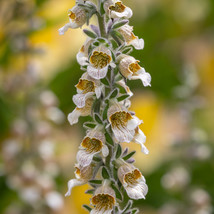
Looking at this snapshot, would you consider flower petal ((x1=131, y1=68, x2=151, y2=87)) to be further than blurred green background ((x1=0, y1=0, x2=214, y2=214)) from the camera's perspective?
No

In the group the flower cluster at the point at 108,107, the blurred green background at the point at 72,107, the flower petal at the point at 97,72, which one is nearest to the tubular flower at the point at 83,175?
the flower cluster at the point at 108,107

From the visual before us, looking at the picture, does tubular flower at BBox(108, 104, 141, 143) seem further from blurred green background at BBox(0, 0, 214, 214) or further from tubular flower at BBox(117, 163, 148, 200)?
blurred green background at BBox(0, 0, 214, 214)

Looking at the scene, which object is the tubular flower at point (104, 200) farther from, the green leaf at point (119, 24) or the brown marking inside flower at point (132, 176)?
the green leaf at point (119, 24)

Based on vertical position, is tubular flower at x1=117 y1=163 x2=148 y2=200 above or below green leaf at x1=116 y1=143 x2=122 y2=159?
below

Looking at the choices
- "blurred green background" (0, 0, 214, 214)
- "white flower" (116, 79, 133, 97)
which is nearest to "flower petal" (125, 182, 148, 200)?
"white flower" (116, 79, 133, 97)

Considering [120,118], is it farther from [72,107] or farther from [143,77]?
[72,107]
